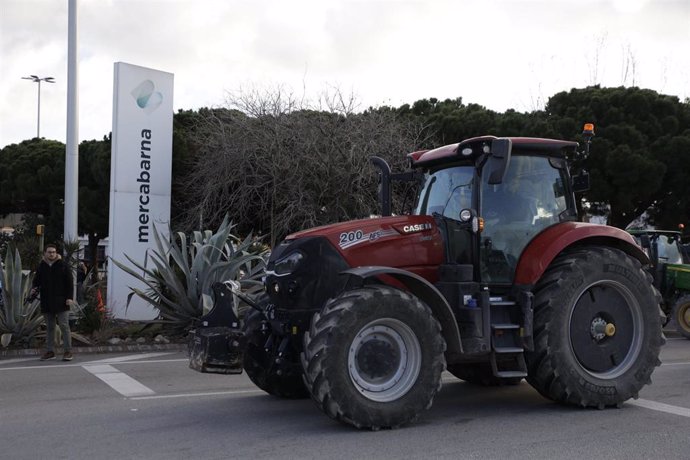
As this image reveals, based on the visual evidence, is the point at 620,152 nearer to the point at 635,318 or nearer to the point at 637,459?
the point at 635,318

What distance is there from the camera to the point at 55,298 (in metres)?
11.5

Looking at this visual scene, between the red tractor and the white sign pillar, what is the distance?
404 inches

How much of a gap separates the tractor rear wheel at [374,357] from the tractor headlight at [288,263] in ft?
1.98

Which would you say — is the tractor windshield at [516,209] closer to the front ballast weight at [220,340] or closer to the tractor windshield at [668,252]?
the front ballast weight at [220,340]

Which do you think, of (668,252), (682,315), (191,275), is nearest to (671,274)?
(668,252)

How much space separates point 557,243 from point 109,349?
869 cm

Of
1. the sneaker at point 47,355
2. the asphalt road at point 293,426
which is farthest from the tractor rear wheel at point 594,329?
the sneaker at point 47,355

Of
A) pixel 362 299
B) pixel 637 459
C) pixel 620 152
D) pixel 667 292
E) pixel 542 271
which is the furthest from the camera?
pixel 620 152

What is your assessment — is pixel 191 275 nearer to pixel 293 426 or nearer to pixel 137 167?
pixel 137 167

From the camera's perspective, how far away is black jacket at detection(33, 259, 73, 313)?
37.7 feet

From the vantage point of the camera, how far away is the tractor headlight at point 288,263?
656 centimetres

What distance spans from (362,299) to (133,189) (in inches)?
489

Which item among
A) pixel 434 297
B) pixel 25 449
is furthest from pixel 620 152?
pixel 25 449

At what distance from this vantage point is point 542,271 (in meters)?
6.95
